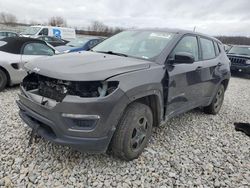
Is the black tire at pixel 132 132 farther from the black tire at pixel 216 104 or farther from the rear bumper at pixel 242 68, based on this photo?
the rear bumper at pixel 242 68

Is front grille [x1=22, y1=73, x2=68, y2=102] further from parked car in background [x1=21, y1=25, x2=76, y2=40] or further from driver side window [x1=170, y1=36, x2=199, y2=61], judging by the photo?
parked car in background [x1=21, y1=25, x2=76, y2=40]

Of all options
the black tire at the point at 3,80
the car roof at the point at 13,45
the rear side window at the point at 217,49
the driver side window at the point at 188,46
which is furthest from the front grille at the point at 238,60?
the black tire at the point at 3,80

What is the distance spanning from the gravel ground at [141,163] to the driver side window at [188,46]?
1427 millimetres

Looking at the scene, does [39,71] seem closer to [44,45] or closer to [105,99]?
[105,99]

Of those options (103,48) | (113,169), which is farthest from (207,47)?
(113,169)

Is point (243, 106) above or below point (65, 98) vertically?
below

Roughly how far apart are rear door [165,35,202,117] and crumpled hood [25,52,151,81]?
57cm

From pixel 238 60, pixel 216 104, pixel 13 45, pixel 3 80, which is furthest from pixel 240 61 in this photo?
pixel 3 80

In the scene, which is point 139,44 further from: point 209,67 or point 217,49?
point 217,49

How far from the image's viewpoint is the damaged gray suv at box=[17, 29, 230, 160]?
2.58 meters

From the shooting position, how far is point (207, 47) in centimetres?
480

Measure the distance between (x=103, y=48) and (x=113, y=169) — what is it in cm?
205

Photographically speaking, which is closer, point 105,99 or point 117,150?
point 105,99

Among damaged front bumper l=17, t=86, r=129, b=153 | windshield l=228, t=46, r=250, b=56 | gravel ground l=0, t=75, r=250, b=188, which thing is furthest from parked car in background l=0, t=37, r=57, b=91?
windshield l=228, t=46, r=250, b=56
